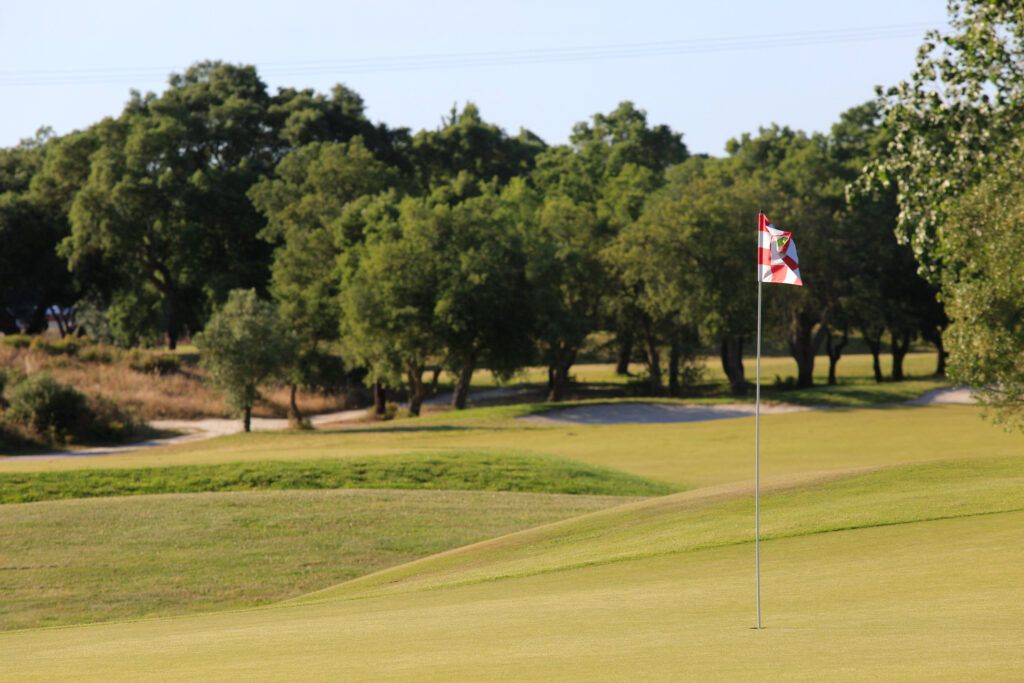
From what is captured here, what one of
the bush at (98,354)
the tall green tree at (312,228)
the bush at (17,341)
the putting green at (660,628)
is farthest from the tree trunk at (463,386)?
the putting green at (660,628)

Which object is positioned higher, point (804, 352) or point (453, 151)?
point (453, 151)

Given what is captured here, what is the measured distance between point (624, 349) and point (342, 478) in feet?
124

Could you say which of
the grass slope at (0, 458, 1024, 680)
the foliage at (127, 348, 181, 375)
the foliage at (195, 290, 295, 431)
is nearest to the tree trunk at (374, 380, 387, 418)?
the foliage at (127, 348, 181, 375)

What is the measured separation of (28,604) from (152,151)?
49127 millimetres

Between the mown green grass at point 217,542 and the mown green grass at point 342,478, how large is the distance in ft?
5.34

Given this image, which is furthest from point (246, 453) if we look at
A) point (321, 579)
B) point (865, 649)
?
point (865, 649)

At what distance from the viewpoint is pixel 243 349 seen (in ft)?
127

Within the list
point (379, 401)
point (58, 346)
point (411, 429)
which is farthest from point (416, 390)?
point (58, 346)

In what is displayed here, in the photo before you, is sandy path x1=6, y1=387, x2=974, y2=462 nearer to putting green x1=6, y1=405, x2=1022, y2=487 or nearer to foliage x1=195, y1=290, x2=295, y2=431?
foliage x1=195, y1=290, x2=295, y2=431

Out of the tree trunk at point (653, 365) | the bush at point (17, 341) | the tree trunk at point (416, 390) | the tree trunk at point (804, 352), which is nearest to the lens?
the tree trunk at point (416, 390)

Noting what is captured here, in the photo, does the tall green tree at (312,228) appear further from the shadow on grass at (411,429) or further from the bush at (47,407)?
the bush at (47,407)

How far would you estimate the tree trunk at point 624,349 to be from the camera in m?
57.2

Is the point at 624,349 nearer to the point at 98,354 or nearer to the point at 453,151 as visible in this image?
the point at 453,151

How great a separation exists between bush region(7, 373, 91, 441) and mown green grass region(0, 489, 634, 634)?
59.7ft
